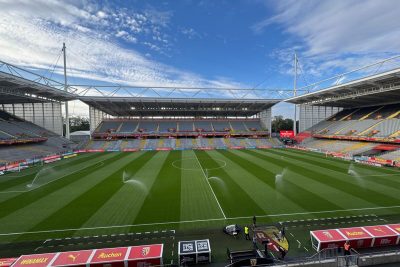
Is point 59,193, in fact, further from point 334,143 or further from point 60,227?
point 334,143

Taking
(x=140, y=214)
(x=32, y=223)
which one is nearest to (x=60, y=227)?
(x=32, y=223)

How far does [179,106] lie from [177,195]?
169ft

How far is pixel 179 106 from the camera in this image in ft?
228

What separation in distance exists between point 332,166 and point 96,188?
33251 millimetres

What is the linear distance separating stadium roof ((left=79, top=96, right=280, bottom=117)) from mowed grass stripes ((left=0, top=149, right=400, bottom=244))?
32.3 metres

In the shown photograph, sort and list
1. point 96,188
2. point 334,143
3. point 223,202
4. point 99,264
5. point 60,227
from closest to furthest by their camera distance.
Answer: point 99,264
point 60,227
point 223,202
point 96,188
point 334,143

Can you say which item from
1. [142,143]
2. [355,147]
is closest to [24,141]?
[142,143]

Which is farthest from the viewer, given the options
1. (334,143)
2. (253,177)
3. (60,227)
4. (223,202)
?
(334,143)

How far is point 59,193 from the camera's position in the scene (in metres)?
21.2

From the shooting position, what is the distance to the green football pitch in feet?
44.2

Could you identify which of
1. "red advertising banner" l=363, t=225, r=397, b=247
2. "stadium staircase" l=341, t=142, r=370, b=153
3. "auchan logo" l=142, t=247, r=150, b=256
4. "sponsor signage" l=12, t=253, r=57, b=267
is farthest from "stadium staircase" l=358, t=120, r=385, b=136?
"sponsor signage" l=12, t=253, r=57, b=267

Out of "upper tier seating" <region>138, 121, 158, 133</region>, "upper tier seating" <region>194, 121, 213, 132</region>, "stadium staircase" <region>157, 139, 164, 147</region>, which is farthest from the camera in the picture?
"upper tier seating" <region>194, 121, 213, 132</region>

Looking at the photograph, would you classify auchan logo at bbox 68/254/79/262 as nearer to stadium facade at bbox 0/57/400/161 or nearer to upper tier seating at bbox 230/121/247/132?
stadium facade at bbox 0/57/400/161

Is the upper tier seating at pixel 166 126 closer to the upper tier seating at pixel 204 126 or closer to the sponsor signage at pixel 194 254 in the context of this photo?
the upper tier seating at pixel 204 126
